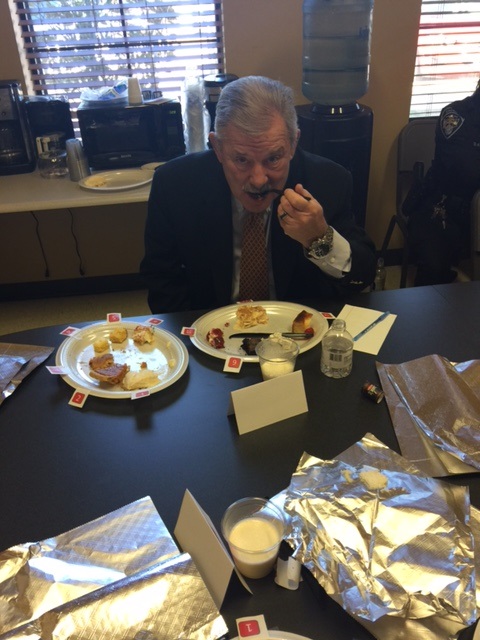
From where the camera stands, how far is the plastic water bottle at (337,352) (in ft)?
3.88

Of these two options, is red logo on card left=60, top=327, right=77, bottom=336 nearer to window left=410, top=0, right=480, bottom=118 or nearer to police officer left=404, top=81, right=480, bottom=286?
police officer left=404, top=81, right=480, bottom=286

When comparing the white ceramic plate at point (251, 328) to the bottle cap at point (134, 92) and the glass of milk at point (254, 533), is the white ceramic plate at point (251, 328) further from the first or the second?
the bottle cap at point (134, 92)

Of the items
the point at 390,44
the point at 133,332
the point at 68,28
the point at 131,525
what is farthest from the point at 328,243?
the point at 68,28

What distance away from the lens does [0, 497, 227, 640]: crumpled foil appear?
67 centimetres

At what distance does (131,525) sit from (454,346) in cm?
88

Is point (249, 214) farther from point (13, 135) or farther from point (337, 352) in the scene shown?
point (13, 135)

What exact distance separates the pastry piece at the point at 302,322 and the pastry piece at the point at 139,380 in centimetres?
39

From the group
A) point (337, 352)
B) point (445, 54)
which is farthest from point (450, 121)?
point (337, 352)

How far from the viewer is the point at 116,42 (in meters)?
2.90

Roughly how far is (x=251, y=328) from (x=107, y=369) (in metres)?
0.40

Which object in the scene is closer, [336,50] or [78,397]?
[78,397]

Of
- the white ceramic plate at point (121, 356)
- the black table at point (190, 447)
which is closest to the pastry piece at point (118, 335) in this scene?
the white ceramic plate at point (121, 356)

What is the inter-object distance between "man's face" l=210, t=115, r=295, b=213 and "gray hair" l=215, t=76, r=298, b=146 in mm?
18

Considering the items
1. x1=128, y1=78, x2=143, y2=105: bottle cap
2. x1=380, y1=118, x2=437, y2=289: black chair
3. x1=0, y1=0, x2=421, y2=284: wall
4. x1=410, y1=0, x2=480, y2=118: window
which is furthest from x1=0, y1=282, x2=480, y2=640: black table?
x1=410, y1=0, x2=480, y2=118: window
